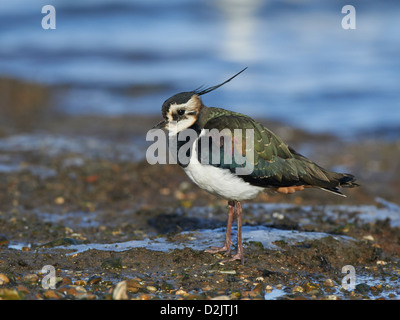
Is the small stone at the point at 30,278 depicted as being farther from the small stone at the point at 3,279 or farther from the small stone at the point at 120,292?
the small stone at the point at 120,292

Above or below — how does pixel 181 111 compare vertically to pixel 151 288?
above

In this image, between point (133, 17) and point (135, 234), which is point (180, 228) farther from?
point (133, 17)

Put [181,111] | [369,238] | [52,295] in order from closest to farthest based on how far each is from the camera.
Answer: [52,295] → [181,111] → [369,238]

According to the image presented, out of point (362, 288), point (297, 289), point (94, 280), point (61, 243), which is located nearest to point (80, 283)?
point (94, 280)

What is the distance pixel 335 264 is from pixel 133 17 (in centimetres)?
2366

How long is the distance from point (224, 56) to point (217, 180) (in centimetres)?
1615

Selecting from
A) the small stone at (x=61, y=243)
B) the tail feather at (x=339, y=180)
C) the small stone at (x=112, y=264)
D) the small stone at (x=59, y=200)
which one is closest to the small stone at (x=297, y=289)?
the tail feather at (x=339, y=180)

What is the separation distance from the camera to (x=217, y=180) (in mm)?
5438

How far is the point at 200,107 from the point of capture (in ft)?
18.9

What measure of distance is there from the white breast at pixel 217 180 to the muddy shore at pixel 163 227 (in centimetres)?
75

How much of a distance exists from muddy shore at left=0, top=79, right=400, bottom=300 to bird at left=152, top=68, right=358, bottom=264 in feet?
1.87

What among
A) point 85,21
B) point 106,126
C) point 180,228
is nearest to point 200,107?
point 180,228

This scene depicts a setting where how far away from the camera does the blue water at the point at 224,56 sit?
1653cm

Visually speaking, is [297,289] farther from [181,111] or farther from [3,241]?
[3,241]
